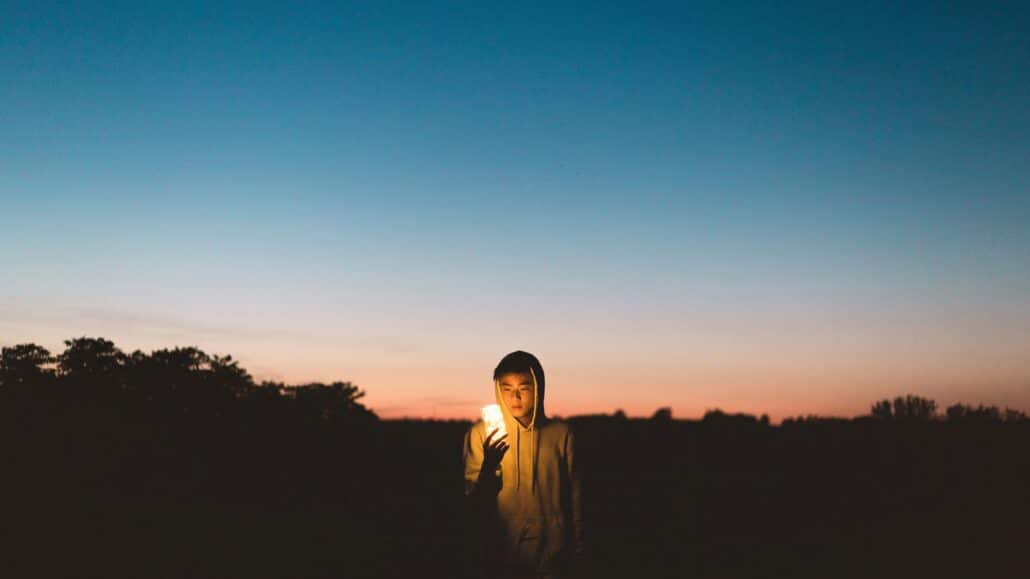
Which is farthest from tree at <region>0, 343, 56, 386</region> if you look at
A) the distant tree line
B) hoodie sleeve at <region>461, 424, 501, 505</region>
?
hoodie sleeve at <region>461, 424, 501, 505</region>


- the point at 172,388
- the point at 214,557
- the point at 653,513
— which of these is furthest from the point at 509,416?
the point at 172,388

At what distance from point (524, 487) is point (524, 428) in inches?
14.0

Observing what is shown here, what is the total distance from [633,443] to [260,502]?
857 inches

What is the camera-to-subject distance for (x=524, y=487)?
15.7 feet

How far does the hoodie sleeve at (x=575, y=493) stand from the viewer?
479 centimetres

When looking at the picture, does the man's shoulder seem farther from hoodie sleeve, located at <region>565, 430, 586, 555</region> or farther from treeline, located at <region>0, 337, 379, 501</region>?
treeline, located at <region>0, 337, 379, 501</region>

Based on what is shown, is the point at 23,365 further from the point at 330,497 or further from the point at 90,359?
the point at 330,497

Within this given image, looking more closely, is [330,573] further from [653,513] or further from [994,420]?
[994,420]

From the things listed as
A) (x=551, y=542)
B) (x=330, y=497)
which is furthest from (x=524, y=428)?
(x=330, y=497)

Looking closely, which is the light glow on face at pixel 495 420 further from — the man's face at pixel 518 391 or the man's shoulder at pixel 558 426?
the man's shoulder at pixel 558 426

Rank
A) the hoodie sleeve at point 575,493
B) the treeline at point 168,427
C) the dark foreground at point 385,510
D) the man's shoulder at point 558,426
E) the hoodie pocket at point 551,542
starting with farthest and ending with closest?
the treeline at point 168,427, the dark foreground at point 385,510, the man's shoulder at point 558,426, the hoodie sleeve at point 575,493, the hoodie pocket at point 551,542

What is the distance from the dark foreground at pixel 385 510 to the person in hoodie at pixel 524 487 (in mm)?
5414

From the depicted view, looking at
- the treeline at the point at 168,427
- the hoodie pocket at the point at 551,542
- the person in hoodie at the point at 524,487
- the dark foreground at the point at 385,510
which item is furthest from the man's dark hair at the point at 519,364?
the treeline at the point at 168,427

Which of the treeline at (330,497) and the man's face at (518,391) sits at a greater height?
the man's face at (518,391)
